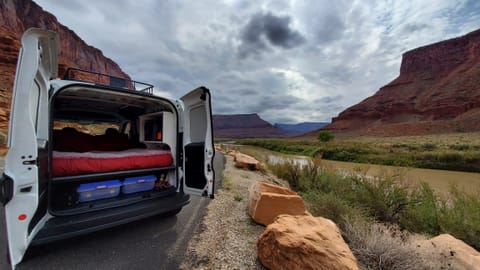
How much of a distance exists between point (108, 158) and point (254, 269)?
255 centimetres

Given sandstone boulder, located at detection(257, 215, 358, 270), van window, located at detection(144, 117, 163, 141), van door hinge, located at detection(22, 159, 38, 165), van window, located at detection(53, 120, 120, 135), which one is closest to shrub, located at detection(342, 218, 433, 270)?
sandstone boulder, located at detection(257, 215, 358, 270)

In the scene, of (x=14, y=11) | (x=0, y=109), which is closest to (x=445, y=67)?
(x=0, y=109)

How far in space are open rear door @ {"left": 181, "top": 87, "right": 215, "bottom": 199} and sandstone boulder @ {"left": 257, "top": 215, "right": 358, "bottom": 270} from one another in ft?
4.64

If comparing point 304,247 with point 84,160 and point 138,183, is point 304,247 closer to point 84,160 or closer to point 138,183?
point 138,183

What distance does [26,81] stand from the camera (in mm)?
1809

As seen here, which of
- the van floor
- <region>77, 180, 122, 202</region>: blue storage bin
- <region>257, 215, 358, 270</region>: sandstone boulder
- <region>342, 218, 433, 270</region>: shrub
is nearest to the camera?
<region>257, 215, 358, 270</region>: sandstone boulder

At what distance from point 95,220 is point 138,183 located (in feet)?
3.02

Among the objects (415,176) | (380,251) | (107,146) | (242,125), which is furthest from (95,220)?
(242,125)

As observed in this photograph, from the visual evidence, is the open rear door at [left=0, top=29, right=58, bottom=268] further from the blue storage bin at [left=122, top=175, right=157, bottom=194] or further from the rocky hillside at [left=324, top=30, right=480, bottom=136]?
the rocky hillside at [left=324, top=30, right=480, bottom=136]

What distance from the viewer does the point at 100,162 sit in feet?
9.28

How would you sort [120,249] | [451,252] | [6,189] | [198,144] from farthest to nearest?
[198,144] < [120,249] < [451,252] < [6,189]

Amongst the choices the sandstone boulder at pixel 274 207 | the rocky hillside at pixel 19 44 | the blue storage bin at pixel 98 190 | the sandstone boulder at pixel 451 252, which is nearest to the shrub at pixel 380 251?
the sandstone boulder at pixel 451 252

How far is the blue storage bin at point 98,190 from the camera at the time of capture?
2740mm

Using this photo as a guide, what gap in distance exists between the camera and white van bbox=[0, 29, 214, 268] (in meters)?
1.81
